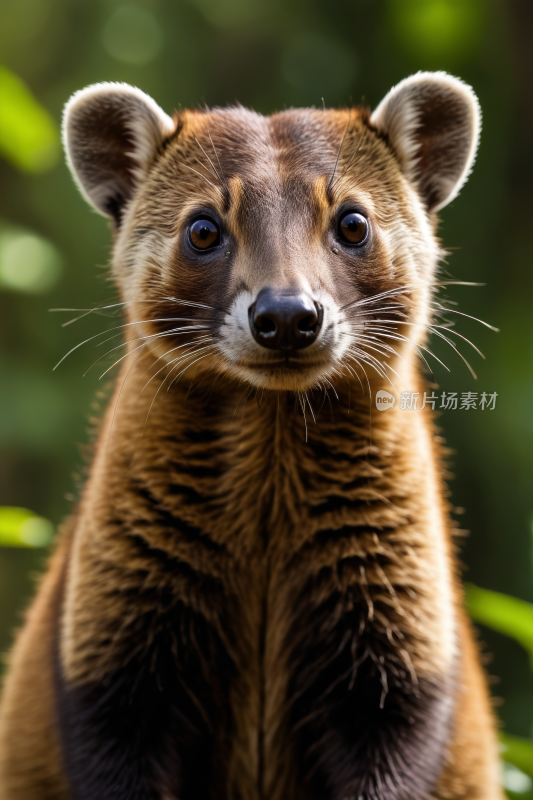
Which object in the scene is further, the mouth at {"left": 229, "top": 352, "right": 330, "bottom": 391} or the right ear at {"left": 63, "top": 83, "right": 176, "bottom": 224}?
the right ear at {"left": 63, "top": 83, "right": 176, "bottom": 224}

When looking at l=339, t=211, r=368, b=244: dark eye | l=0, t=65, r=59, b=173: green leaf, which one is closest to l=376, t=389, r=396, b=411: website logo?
l=339, t=211, r=368, b=244: dark eye

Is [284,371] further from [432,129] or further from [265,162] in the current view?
[432,129]

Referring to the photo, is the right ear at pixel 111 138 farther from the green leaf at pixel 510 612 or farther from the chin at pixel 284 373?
the green leaf at pixel 510 612

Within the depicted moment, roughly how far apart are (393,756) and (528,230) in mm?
3497

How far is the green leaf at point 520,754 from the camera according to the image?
2863 mm

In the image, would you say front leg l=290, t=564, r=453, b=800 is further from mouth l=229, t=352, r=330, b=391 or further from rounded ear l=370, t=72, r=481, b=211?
rounded ear l=370, t=72, r=481, b=211

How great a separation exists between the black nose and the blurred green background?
2040 millimetres

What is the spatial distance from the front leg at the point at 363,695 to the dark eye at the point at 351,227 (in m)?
0.93

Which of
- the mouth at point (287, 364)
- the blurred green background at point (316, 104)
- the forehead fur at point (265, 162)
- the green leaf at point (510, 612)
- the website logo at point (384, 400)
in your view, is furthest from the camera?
the blurred green background at point (316, 104)

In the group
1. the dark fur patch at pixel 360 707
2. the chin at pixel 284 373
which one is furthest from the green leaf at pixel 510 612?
the chin at pixel 284 373

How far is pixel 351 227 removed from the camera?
2.32 meters

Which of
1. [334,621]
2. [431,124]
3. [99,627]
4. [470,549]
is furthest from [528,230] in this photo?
[99,627]

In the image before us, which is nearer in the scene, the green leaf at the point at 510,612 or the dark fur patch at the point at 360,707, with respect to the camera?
the dark fur patch at the point at 360,707

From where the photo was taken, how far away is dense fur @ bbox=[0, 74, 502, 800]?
2.30 meters
